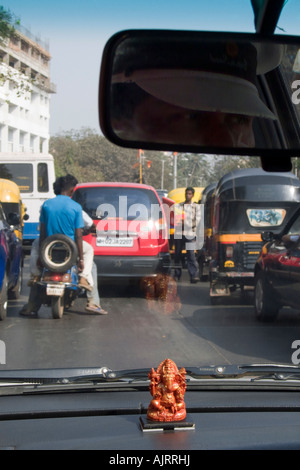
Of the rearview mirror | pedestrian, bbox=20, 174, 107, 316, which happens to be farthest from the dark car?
the rearview mirror

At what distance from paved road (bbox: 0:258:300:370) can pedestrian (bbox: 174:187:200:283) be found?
3.31 metres

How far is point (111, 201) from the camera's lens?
10422 millimetres

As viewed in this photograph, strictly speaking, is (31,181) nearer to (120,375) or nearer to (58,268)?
(58,268)

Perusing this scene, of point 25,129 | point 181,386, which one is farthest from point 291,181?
point 181,386

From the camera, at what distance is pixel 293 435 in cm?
262

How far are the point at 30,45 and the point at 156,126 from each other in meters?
1.62

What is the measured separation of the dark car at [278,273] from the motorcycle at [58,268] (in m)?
2.33

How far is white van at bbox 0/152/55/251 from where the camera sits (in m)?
10.9

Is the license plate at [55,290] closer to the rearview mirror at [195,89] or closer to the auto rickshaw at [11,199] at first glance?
the auto rickshaw at [11,199]

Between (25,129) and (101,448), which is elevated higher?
(25,129)

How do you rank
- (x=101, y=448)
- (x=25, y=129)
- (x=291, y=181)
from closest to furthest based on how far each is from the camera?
(x=101, y=448) → (x=25, y=129) → (x=291, y=181)

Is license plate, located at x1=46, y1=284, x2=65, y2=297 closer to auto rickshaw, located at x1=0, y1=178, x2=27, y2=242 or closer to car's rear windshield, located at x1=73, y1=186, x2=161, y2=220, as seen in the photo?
car's rear windshield, located at x1=73, y1=186, x2=161, y2=220

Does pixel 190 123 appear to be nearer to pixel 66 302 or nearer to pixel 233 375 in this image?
pixel 233 375
